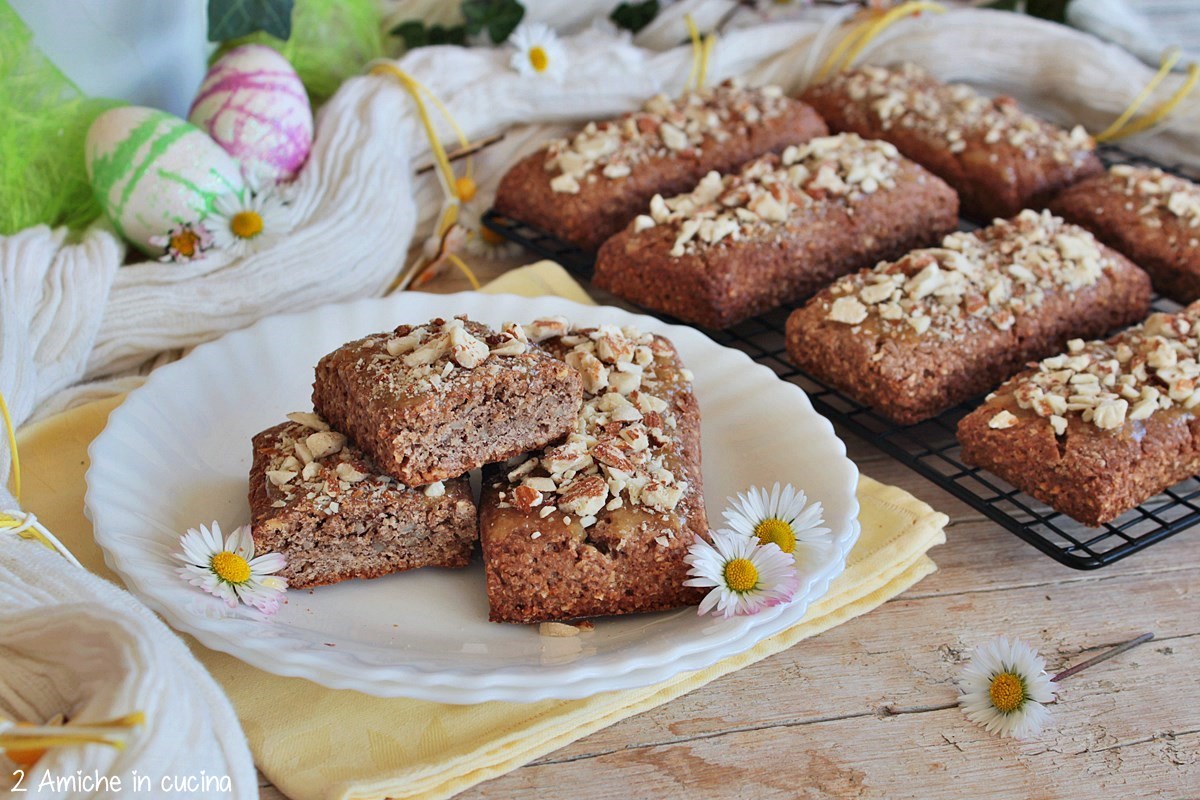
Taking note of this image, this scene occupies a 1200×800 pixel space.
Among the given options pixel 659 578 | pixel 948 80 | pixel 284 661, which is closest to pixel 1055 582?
pixel 659 578

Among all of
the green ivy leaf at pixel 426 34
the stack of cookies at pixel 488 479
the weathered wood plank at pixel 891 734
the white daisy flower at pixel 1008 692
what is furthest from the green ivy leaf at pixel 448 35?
the white daisy flower at pixel 1008 692

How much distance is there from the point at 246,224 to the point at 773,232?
1.08 metres

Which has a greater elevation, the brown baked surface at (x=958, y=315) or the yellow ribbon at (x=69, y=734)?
the yellow ribbon at (x=69, y=734)

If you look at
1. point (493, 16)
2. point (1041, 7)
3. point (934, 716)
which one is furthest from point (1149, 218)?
point (493, 16)

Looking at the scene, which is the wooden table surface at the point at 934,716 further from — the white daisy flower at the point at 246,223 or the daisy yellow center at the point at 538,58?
the daisy yellow center at the point at 538,58

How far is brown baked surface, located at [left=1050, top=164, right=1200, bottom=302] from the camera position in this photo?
235 cm

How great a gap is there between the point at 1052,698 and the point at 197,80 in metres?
2.22

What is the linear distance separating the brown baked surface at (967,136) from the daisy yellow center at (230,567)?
1971mm

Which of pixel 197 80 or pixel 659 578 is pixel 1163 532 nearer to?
pixel 659 578

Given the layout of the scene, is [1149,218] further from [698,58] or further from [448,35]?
[448,35]

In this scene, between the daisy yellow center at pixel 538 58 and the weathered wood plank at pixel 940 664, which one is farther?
the daisy yellow center at pixel 538 58

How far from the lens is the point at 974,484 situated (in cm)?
197

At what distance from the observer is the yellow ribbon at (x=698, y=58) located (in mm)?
2926

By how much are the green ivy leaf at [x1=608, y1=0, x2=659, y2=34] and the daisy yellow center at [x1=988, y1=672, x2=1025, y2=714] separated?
2133mm
